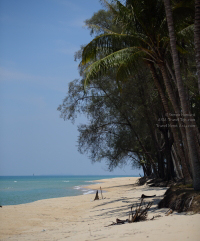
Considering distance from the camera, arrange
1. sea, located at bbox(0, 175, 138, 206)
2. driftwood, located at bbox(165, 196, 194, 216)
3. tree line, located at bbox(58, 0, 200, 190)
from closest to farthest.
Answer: driftwood, located at bbox(165, 196, 194, 216), tree line, located at bbox(58, 0, 200, 190), sea, located at bbox(0, 175, 138, 206)

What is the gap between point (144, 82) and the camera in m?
18.7

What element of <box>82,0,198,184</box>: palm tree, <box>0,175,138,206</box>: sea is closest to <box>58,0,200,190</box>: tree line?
<box>82,0,198,184</box>: palm tree

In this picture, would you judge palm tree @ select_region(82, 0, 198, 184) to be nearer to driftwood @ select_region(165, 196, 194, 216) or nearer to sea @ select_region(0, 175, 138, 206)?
driftwood @ select_region(165, 196, 194, 216)

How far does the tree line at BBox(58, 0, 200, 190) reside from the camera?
1047 centimetres

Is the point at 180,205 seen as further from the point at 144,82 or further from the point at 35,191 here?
the point at 35,191

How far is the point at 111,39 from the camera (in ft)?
38.6

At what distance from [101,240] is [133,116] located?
51.7 ft

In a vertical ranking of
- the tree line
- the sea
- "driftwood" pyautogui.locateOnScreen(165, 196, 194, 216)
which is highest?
the tree line

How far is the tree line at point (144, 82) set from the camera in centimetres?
1047

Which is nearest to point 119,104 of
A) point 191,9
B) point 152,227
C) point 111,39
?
point 111,39

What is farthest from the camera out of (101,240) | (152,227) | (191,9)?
(191,9)

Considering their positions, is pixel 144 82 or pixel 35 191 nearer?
pixel 144 82

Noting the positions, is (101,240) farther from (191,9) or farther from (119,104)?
(119,104)

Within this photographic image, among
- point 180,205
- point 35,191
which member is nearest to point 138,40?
point 180,205
